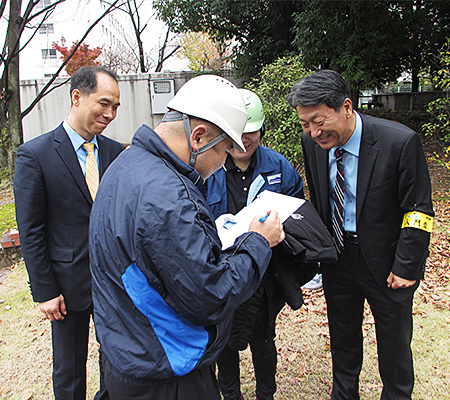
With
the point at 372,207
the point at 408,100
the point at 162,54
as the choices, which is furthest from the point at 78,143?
the point at 408,100

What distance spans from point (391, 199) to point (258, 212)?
30.0 inches

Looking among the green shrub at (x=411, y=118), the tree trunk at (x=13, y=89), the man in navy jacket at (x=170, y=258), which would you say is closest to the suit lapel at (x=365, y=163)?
the man in navy jacket at (x=170, y=258)

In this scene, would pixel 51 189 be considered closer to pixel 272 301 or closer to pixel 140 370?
pixel 140 370

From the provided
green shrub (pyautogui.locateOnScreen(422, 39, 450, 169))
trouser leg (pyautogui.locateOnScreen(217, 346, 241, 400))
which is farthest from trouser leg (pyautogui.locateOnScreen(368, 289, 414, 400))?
green shrub (pyautogui.locateOnScreen(422, 39, 450, 169))

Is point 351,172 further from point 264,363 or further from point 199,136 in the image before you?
point 264,363

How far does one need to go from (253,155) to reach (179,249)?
1404 mm

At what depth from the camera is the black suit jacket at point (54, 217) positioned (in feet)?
6.98

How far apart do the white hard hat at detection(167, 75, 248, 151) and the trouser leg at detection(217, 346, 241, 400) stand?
1.67 m

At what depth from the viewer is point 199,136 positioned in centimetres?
144

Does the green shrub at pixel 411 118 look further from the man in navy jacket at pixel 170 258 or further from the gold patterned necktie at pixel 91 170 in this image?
the man in navy jacket at pixel 170 258

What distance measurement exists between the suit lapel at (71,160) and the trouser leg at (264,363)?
1431 millimetres

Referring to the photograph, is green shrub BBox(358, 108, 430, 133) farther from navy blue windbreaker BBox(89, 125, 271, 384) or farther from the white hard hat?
navy blue windbreaker BBox(89, 125, 271, 384)

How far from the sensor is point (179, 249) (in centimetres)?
121

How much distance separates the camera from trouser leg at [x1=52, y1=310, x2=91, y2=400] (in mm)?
2316
